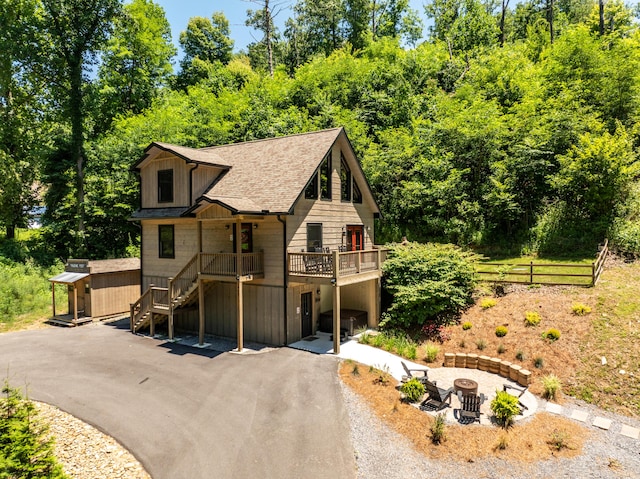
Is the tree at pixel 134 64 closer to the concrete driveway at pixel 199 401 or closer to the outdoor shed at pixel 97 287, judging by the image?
the outdoor shed at pixel 97 287

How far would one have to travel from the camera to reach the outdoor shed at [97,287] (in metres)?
18.3

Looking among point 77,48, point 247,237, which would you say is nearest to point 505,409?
point 247,237

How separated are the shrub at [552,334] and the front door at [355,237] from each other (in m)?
8.95

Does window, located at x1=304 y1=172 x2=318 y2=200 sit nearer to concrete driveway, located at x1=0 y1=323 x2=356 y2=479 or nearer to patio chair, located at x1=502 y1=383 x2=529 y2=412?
concrete driveway, located at x1=0 y1=323 x2=356 y2=479

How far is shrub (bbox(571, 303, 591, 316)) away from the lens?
1307 cm

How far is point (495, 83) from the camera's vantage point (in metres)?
26.8

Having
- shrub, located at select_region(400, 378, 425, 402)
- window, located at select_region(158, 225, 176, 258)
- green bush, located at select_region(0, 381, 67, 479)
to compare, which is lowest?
shrub, located at select_region(400, 378, 425, 402)

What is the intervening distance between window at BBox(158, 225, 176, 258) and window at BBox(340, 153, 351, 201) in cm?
853

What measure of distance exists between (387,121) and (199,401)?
85.0ft

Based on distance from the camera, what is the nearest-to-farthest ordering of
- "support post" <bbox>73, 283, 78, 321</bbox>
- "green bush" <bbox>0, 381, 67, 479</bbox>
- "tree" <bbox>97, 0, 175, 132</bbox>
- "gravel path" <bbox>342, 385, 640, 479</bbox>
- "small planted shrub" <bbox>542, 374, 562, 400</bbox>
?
"green bush" <bbox>0, 381, 67, 479</bbox>, "gravel path" <bbox>342, 385, 640, 479</bbox>, "small planted shrub" <bbox>542, 374, 562, 400</bbox>, "support post" <bbox>73, 283, 78, 321</bbox>, "tree" <bbox>97, 0, 175, 132</bbox>

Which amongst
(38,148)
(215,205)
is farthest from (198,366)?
(38,148)

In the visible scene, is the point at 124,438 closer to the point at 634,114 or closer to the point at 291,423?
the point at 291,423

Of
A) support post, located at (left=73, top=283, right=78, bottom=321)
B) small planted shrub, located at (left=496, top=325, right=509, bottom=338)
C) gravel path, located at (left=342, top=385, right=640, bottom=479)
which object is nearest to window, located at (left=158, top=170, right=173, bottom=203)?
support post, located at (left=73, top=283, right=78, bottom=321)

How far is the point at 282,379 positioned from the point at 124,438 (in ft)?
15.0
